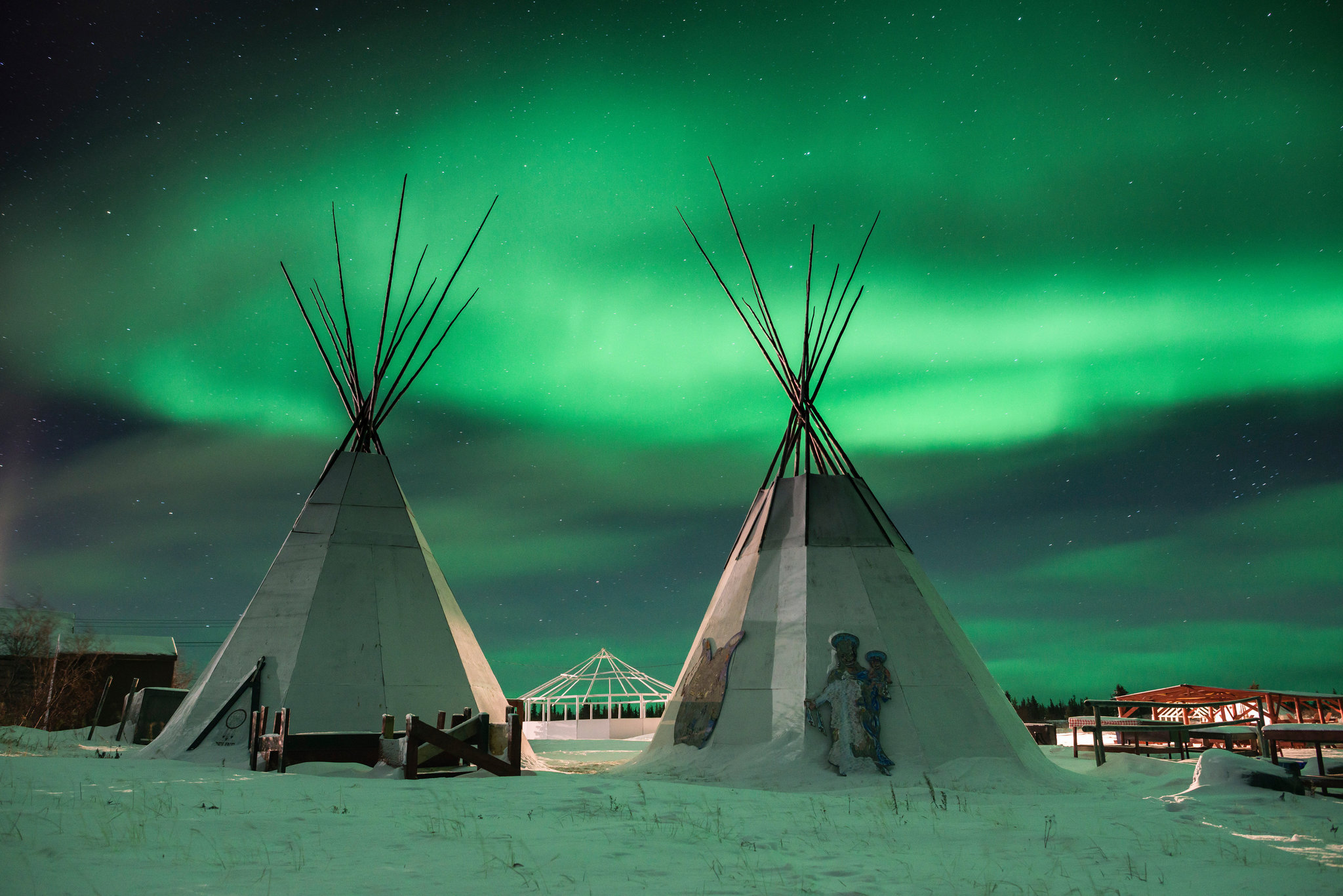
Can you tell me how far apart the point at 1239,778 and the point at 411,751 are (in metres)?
9.06

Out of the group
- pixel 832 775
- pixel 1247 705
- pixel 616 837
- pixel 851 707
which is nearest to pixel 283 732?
pixel 616 837

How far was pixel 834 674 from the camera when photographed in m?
11.2

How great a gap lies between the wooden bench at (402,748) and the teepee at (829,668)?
9.38 ft

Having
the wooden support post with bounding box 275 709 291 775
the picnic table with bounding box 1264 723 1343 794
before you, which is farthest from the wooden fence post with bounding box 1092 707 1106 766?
the wooden support post with bounding box 275 709 291 775

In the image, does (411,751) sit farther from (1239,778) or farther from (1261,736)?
(1261,736)

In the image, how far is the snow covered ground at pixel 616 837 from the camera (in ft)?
16.0

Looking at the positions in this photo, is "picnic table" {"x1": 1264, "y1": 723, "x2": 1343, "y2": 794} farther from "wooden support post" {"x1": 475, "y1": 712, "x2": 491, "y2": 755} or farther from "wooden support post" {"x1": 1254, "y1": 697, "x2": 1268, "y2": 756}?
"wooden support post" {"x1": 475, "y1": 712, "x2": 491, "y2": 755}

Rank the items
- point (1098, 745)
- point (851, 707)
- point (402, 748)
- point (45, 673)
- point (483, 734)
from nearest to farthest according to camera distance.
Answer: point (402, 748) → point (483, 734) → point (851, 707) → point (1098, 745) → point (45, 673)

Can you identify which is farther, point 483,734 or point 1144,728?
point 1144,728

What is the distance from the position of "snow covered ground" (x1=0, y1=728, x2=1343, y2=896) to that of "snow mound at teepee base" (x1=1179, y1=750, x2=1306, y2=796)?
0.03m

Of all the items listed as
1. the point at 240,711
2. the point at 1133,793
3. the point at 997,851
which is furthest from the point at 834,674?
the point at 240,711

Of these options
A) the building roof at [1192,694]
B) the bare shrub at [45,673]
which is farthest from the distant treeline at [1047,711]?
the bare shrub at [45,673]

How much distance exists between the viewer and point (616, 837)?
20.5ft

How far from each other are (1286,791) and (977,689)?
12.6 ft
